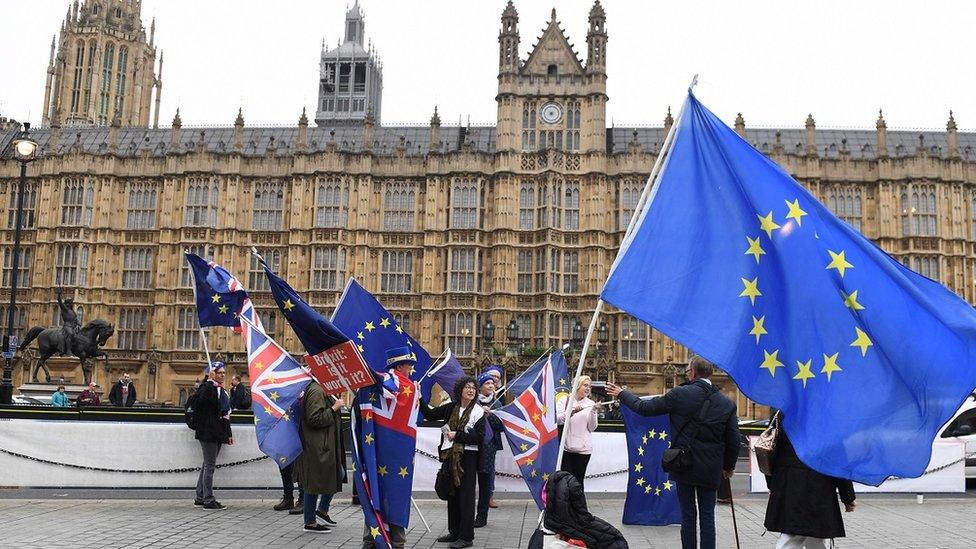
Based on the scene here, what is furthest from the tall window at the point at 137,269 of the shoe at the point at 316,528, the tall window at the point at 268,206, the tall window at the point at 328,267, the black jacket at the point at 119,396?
the shoe at the point at 316,528

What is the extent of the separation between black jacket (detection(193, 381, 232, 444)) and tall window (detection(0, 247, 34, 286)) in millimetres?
41577

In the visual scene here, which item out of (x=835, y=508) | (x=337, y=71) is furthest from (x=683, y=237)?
(x=337, y=71)

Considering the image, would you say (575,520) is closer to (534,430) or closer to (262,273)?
(534,430)

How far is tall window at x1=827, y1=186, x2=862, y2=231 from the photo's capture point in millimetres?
47875

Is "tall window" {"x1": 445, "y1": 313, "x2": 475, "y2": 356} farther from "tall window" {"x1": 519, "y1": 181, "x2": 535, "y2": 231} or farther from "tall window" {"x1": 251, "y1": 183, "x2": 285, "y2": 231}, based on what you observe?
"tall window" {"x1": 251, "y1": 183, "x2": 285, "y2": 231}

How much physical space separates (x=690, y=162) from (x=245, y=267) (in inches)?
1693

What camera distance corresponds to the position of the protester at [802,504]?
24.8 ft

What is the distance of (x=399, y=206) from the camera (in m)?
48.8

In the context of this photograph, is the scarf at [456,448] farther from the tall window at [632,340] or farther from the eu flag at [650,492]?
the tall window at [632,340]

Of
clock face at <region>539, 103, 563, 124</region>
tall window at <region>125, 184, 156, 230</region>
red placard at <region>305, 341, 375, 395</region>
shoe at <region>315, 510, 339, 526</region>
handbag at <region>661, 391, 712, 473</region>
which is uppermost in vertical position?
clock face at <region>539, 103, 563, 124</region>

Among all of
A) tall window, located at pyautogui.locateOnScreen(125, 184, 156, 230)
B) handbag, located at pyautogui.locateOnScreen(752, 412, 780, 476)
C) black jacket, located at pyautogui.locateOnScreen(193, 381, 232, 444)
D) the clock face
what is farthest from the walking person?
tall window, located at pyautogui.locateOnScreen(125, 184, 156, 230)

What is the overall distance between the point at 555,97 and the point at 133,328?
999 inches

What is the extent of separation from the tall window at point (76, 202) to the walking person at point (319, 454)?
4231cm

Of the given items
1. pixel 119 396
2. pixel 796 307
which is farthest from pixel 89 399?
pixel 796 307
